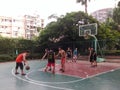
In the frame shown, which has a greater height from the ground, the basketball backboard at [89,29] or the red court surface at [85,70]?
the basketball backboard at [89,29]

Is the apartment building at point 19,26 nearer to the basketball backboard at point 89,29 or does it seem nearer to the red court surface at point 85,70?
the basketball backboard at point 89,29

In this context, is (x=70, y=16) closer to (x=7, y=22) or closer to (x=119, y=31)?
(x=119, y=31)

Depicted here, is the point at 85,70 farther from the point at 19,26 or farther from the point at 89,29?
the point at 19,26

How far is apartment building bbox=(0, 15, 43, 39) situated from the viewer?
277ft

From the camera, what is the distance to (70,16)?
3597 cm

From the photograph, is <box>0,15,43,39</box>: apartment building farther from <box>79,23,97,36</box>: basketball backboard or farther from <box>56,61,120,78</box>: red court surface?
<box>56,61,120,78</box>: red court surface

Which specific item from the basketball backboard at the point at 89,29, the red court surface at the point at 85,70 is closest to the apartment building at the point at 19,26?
the basketball backboard at the point at 89,29

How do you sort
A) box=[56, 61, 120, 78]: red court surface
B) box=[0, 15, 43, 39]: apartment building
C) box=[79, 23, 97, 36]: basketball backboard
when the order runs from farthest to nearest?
1. box=[0, 15, 43, 39]: apartment building
2. box=[79, 23, 97, 36]: basketball backboard
3. box=[56, 61, 120, 78]: red court surface

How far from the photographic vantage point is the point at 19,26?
9225 cm

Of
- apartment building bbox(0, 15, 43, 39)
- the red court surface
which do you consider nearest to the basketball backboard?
the red court surface

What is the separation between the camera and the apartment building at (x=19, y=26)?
277ft

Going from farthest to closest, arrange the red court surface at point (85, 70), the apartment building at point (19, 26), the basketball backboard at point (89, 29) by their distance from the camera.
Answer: the apartment building at point (19, 26), the basketball backboard at point (89, 29), the red court surface at point (85, 70)

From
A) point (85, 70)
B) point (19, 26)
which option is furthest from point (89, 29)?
point (19, 26)

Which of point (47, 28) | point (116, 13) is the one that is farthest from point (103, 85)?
point (116, 13)
